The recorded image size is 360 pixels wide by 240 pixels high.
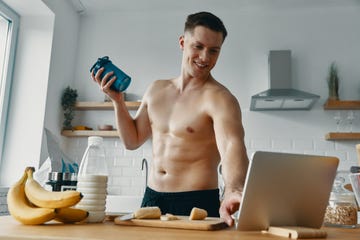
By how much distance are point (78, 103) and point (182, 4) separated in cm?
138

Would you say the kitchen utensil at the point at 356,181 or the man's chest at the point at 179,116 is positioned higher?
the man's chest at the point at 179,116

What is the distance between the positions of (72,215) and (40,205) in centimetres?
8

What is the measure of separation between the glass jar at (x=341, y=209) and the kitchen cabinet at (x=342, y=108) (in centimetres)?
218

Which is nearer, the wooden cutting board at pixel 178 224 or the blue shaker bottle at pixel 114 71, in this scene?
the wooden cutting board at pixel 178 224

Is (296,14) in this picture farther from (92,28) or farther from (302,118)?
(92,28)

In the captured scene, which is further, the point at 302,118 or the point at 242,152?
the point at 302,118

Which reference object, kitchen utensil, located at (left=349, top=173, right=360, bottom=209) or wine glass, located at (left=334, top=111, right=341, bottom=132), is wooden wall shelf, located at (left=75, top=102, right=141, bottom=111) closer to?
wine glass, located at (left=334, top=111, right=341, bottom=132)

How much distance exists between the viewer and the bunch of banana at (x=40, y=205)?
80 centimetres

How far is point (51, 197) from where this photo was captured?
82 centimetres

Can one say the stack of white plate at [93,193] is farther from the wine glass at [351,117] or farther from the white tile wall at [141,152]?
the wine glass at [351,117]

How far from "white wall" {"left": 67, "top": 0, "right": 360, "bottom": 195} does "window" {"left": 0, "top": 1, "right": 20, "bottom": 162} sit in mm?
719

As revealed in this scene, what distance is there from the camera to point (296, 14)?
3.47m

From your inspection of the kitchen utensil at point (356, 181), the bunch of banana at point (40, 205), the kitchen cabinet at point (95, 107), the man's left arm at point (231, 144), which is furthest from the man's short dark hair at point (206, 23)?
the kitchen cabinet at point (95, 107)

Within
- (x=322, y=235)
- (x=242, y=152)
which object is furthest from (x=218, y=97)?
(x=322, y=235)
